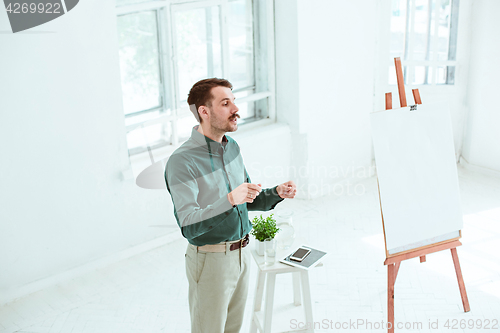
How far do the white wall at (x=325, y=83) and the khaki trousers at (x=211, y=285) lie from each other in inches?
128

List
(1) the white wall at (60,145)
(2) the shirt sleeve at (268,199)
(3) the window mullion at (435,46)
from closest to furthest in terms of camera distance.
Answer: (2) the shirt sleeve at (268,199) → (1) the white wall at (60,145) → (3) the window mullion at (435,46)

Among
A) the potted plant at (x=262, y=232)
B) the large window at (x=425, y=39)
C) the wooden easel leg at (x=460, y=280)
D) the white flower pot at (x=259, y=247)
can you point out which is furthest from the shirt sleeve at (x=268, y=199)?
the large window at (x=425, y=39)

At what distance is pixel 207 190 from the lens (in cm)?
261

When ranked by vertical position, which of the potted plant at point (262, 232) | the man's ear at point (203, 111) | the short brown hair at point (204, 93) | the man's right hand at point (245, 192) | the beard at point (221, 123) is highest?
the short brown hair at point (204, 93)

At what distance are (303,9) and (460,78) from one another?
2.54 meters

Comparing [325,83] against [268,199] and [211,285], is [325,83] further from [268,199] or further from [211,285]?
[211,285]

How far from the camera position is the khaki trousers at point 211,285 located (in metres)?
2.65

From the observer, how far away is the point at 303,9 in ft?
17.6

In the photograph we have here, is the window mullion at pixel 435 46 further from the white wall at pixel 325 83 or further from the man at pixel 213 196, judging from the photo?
the man at pixel 213 196

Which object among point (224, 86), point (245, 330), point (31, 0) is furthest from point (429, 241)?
point (31, 0)

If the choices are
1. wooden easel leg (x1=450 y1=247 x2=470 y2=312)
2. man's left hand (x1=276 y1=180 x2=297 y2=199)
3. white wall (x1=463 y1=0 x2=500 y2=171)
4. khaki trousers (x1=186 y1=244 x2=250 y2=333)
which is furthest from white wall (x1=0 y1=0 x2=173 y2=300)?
white wall (x1=463 y1=0 x2=500 y2=171)

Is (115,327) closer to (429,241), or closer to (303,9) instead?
(429,241)

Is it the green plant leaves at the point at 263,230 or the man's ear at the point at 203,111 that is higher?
the man's ear at the point at 203,111

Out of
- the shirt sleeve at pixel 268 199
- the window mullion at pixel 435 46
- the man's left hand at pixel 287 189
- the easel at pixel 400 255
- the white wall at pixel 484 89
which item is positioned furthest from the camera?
the window mullion at pixel 435 46
